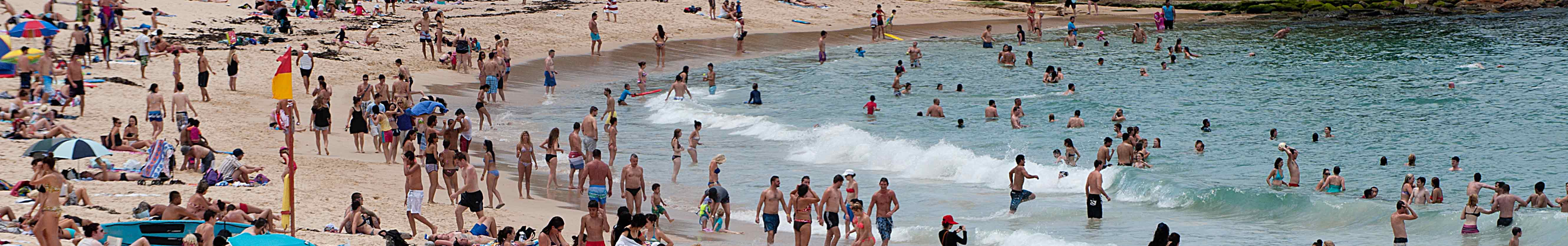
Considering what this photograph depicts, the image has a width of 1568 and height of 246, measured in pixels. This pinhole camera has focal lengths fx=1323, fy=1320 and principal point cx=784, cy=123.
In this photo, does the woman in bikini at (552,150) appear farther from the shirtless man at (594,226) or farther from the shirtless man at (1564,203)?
the shirtless man at (1564,203)

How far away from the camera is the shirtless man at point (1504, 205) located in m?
14.1

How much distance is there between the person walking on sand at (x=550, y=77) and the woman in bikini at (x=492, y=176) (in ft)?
34.8

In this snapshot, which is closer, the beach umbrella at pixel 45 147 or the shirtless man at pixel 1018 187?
the beach umbrella at pixel 45 147

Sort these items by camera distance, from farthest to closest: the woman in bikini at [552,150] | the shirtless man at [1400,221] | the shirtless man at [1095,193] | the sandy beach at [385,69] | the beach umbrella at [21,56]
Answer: the beach umbrella at [21,56]
the woman in bikini at [552,150]
the shirtless man at [1095,193]
the sandy beach at [385,69]
the shirtless man at [1400,221]

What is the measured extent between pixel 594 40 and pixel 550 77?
6445 millimetres

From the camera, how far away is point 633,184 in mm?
14633

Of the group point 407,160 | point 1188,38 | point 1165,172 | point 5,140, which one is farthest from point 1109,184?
point 1188,38

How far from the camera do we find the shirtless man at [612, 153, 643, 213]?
1459 centimetres

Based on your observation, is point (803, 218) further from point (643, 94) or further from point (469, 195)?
point (643, 94)

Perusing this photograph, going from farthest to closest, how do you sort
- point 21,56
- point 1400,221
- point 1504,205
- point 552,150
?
point 21,56 → point 552,150 → point 1504,205 → point 1400,221

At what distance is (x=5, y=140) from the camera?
16562mm

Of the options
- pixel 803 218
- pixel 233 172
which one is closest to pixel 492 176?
pixel 233 172

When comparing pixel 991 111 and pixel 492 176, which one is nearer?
pixel 492 176

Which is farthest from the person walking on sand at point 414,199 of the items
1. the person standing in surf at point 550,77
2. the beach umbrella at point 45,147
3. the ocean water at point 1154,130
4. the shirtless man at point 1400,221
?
the person standing in surf at point 550,77
